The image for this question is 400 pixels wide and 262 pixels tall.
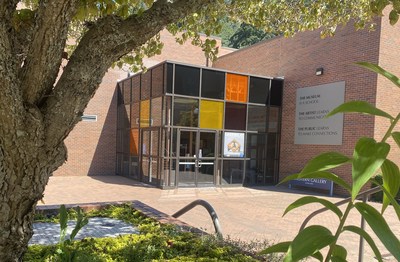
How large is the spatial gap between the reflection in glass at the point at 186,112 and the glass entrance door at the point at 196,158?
357mm

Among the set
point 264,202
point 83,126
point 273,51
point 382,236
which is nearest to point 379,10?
point 382,236

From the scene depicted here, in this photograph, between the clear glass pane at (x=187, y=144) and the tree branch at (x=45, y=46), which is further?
the clear glass pane at (x=187, y=144)

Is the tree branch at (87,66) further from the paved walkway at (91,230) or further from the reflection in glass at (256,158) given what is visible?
the reflection in glass at (256,158)

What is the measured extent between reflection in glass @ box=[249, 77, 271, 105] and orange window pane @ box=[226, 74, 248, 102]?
342 mm

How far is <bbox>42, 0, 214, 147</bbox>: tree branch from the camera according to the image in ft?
5.99

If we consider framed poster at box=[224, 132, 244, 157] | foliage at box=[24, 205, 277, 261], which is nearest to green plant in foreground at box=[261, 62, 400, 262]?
foliage at box=[24, 205, 277, 261]

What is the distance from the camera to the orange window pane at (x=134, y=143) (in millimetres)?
15500

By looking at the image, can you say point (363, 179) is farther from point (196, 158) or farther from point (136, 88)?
point (136, 88)

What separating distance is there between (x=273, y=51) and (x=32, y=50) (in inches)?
639

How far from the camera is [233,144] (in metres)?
14.5

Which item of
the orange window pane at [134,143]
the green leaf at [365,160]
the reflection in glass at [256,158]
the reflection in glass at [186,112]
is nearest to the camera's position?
the green leaf at [365,160]

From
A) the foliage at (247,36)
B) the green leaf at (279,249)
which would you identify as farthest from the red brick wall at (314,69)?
the foliage at (247,36)

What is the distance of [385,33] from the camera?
11773mm

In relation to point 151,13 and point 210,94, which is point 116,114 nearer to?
point 210,94
